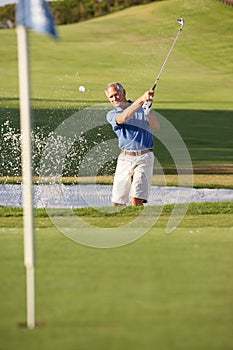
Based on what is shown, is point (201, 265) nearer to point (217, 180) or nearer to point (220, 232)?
point (220, 232)

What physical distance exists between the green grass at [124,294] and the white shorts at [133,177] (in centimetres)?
305

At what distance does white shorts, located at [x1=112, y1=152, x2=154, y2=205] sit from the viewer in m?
11.4

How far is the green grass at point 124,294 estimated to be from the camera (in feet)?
17.0

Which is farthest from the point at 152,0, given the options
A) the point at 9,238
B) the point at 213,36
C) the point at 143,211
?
the point at 9,238

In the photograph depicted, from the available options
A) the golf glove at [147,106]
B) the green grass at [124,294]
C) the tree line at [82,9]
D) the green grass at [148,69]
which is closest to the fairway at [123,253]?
the green grass at [124,294]

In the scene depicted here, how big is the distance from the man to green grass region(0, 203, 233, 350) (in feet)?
9.71

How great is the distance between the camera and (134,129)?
11227mm

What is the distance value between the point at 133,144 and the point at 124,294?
541cm

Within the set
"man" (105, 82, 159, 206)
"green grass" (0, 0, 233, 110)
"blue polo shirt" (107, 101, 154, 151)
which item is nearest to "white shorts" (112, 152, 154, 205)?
"man" (105, 82, 159, 206)

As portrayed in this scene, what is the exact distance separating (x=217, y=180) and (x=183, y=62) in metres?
23.8

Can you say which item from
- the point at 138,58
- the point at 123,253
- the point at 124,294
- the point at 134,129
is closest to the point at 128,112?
the point at 134,129

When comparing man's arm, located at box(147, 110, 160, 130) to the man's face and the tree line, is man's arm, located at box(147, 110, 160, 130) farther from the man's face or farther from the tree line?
the tree line

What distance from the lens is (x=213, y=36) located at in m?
41.9

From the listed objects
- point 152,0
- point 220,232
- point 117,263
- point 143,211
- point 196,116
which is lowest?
point 152,0
